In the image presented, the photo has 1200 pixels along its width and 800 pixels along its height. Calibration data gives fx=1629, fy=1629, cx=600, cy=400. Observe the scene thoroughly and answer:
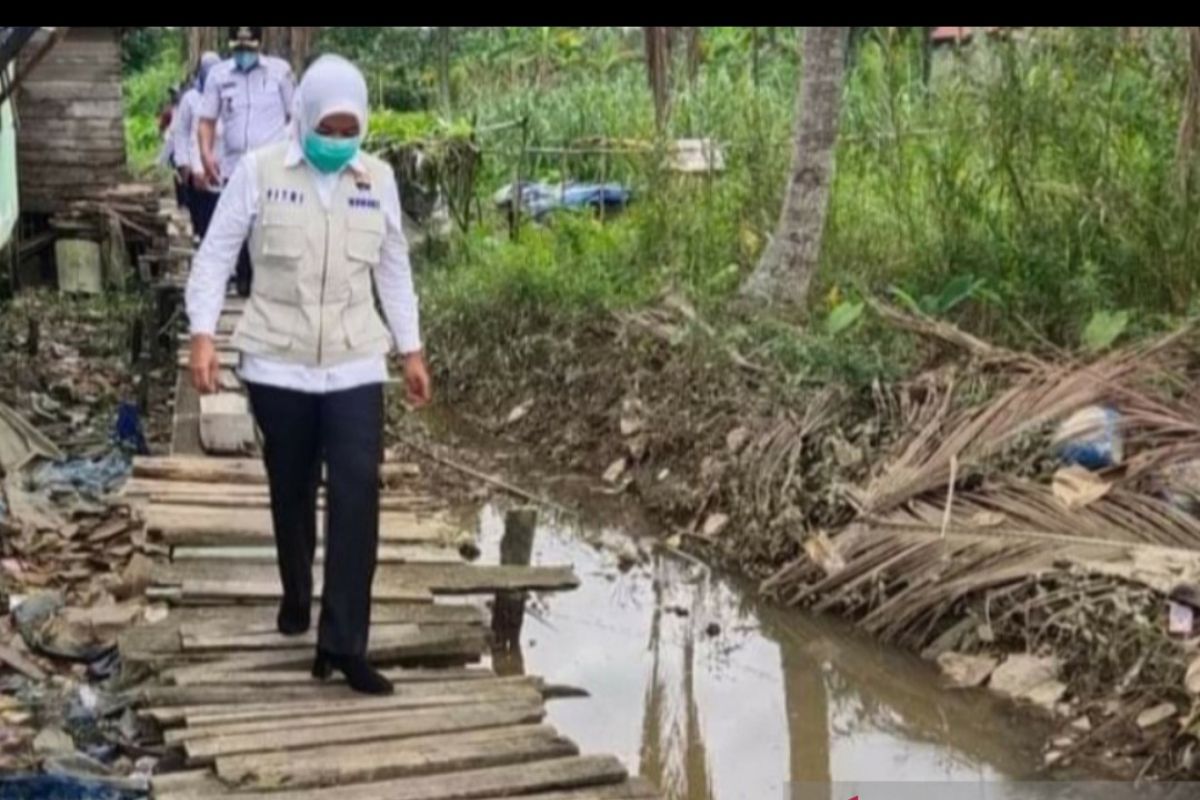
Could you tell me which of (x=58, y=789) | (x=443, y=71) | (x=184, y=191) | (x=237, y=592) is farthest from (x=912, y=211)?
(x=443, y=71)

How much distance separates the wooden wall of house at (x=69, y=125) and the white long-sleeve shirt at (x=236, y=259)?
42.0 ft

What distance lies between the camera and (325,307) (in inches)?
155

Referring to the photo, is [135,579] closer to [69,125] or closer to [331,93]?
[331,93]

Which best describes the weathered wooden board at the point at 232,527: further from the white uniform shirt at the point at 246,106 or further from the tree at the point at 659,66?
the tree at the point at 659,66

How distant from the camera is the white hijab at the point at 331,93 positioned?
3770 millimetres

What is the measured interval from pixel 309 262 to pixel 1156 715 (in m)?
3.21

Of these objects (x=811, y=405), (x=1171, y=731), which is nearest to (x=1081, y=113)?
(x=811, y=405)

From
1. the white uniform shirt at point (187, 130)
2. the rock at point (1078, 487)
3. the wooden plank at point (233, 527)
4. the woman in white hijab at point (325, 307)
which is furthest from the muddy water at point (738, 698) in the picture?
the white uniform shirt at point (187, 130)

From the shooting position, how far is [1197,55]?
740 centimetres

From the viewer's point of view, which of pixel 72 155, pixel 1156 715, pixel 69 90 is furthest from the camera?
pixel 72 155

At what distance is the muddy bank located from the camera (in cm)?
561

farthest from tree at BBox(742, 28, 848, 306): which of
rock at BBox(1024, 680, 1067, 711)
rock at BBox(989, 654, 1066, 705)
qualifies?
rock at BBox(1024, 680, 1067, 711)

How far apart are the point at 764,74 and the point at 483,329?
462 centimetres

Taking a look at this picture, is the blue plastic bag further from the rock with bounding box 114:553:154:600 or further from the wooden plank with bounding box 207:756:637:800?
the rock with bounding box 114:553:154:600
